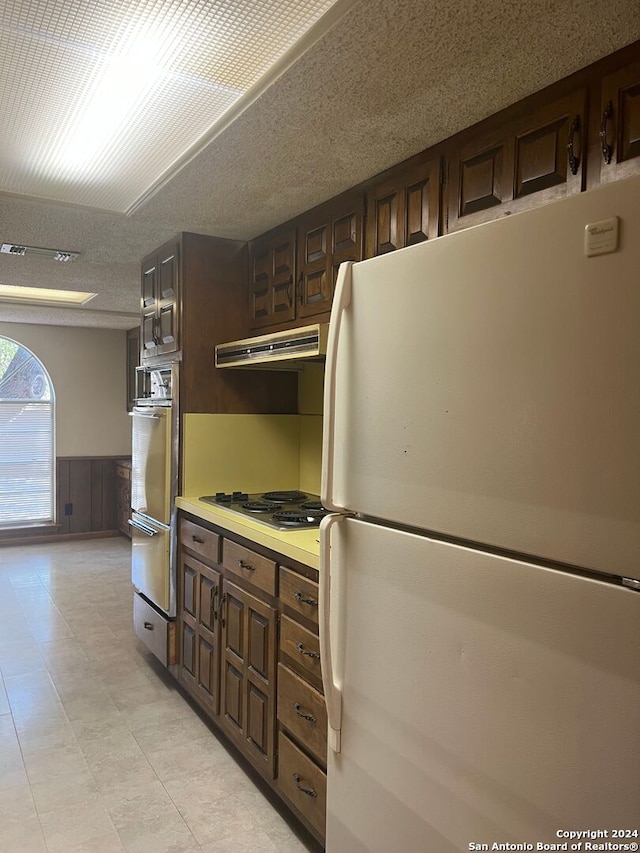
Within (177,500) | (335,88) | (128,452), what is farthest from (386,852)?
(128,452)

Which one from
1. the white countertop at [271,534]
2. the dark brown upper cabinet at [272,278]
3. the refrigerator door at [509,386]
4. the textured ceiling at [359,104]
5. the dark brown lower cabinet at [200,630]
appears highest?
the textured ceiling at [359,104]

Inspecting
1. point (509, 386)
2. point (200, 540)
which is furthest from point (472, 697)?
point (200, 540)

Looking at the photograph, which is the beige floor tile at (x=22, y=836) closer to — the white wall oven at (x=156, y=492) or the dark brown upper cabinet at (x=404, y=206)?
the white wall oven at (x=156, y=492)

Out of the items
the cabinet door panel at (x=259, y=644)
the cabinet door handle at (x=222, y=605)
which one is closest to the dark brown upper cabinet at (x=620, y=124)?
the cabinet door panel at (x=259, y=644)

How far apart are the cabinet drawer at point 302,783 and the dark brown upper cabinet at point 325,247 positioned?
162cm

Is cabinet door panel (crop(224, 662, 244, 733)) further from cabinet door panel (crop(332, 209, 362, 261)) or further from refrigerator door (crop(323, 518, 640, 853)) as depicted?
cabinet door panel (crop(332, 209, 362, 261))

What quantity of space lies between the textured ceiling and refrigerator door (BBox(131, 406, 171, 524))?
918 mm

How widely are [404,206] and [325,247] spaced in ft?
1.71

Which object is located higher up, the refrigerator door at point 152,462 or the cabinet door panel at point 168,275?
the cabinet door panel at point 168,275

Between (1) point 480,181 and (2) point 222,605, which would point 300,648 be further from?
(1) point 480,181

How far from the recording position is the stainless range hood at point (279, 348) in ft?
7.18

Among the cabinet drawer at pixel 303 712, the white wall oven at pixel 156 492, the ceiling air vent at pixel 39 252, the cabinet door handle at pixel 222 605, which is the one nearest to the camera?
the cabinet drawer at pixel 303 712

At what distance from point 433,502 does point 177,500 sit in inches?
82.6

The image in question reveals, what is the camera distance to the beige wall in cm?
657
